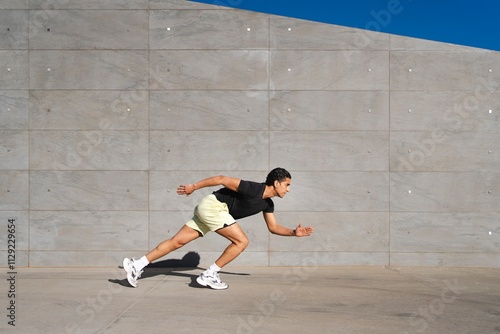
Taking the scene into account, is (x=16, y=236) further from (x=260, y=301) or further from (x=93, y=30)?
(x=260, y=301)

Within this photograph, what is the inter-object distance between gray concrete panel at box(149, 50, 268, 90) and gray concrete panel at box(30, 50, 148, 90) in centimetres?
23

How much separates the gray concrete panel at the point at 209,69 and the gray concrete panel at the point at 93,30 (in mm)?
374

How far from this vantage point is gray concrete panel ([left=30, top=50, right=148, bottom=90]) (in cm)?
820

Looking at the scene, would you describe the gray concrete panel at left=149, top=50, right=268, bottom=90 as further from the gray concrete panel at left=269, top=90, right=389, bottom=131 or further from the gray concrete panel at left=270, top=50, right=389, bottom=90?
the gray concrete panel at left=269, top=90, right=389, bottom=131

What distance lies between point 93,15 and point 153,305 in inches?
172

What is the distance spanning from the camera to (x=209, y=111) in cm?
819

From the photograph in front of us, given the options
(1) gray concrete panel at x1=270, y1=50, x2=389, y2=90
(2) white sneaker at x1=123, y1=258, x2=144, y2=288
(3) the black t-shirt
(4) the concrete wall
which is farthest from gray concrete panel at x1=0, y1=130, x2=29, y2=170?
(1) gray concrete panel at x1=270, y1=50, x2=389, y2=90

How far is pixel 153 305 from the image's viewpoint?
5.61 metres

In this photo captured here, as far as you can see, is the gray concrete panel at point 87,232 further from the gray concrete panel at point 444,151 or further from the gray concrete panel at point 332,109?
the gray concrete panel at point 444,151

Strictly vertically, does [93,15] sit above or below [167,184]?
above

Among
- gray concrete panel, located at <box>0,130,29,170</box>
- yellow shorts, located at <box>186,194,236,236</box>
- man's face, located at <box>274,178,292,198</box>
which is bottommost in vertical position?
yellow shorts, located at <box>186,194,236,236</box>

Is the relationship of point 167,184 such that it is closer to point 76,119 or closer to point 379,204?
point 76,119

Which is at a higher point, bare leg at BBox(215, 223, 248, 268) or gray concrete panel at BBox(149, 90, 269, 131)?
gray concrete panel at BBox(149, 90, 269, 131)

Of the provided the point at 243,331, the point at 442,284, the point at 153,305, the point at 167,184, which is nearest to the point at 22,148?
the point at 167,184
